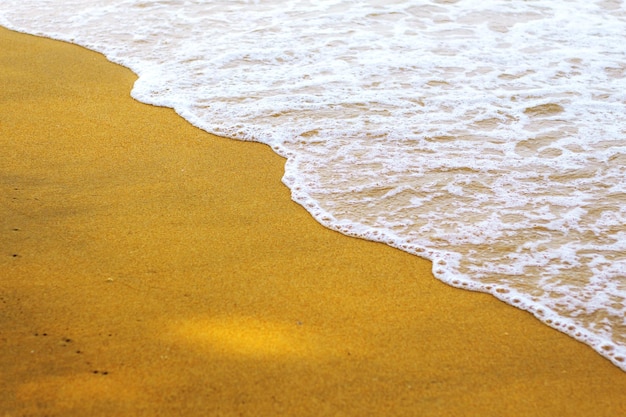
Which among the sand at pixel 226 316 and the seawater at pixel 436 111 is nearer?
the sand at pixel 226 316

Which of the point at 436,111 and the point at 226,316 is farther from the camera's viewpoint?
the point at 436,111

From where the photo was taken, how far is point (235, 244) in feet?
10.5

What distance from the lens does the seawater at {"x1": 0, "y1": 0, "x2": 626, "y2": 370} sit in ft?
10.5

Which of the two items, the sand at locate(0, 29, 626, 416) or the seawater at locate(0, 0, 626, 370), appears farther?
the seawater at locate(0, 0, 626, 370)

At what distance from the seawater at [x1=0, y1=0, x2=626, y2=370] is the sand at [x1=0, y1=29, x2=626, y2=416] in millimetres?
224

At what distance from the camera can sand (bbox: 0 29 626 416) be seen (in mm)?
2352

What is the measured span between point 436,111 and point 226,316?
2.53m

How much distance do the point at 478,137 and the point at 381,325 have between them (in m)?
2.00

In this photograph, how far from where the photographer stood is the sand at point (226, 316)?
235 cm

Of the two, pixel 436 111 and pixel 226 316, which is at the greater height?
pixel 436 111

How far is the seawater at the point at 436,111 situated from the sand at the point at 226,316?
0.22m

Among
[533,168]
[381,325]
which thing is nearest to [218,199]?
[381,325]

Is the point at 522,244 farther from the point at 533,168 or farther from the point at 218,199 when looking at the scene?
the point at 218,199

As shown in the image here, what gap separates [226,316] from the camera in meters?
2.71
